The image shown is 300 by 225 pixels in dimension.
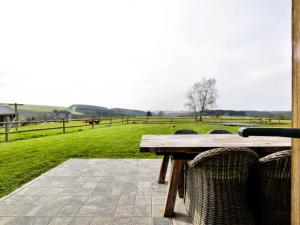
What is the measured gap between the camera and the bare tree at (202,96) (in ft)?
90.5

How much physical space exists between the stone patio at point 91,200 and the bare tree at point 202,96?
24813 millimetres

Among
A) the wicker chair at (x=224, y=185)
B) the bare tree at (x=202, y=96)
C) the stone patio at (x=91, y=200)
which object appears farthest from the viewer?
the bare tree at (x=202, y=96)

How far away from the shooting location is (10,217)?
7.06 feet

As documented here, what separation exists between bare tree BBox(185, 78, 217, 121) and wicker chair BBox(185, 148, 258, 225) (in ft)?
85.4

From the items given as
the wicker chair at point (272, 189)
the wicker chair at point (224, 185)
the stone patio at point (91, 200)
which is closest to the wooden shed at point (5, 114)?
the stone patio at point (91, 200)

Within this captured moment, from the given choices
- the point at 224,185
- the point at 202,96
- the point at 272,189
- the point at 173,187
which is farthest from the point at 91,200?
the point at 202,96

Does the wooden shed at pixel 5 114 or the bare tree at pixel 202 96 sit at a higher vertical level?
the bare tree at pixel 202 96

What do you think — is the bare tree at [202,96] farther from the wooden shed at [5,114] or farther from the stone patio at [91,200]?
the stone patio at [91,200]

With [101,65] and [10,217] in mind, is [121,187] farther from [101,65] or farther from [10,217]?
[101,65]

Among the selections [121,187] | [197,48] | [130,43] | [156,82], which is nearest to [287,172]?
[121,187]

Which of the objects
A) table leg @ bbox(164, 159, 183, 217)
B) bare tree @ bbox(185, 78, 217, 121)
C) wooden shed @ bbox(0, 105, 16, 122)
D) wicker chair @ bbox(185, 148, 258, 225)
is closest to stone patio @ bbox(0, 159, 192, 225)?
table leg @ bbox(164, 159, 183, 217)

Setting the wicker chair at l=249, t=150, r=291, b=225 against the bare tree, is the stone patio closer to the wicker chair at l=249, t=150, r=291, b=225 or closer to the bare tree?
the wicker chair at l=249, t=150, r=291, b=225

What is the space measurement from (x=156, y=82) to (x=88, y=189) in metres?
16.1

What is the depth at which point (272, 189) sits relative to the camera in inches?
66.8
